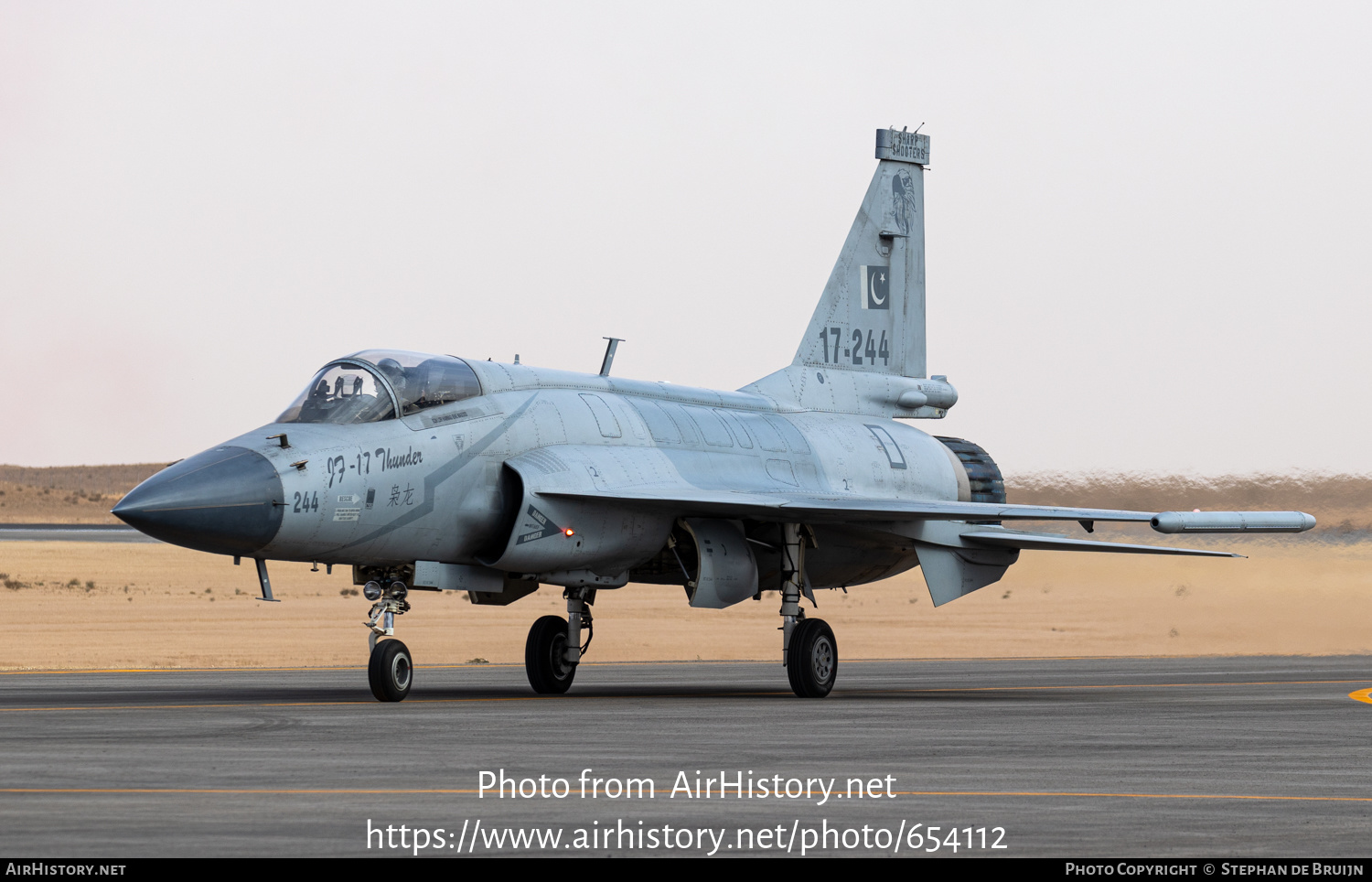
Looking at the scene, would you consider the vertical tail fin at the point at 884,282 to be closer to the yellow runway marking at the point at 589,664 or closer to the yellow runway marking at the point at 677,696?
the yellow runway marking at the point at 677,696

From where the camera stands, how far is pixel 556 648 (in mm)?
19984

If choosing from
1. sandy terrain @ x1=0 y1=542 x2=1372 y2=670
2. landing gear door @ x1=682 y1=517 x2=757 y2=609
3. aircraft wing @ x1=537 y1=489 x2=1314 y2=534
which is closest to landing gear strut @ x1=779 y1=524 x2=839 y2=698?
landing gear door @ x1=682 y1=517 x2=757 y2=609

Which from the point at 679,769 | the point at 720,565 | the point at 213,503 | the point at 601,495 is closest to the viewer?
the point at 679,769

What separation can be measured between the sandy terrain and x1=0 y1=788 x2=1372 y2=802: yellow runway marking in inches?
713

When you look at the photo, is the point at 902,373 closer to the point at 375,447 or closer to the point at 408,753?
the point at 375,447

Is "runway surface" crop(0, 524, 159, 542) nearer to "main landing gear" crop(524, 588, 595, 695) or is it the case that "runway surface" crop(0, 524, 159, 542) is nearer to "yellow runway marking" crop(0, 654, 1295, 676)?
"yellow runway marking" crop(0, 654, 1295, 676)

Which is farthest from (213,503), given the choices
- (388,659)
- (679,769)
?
(679,769)

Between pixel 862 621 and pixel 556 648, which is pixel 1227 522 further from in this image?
pixel 862 621

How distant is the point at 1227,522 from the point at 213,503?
984cm

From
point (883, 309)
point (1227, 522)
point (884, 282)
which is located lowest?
point (1227, 522)

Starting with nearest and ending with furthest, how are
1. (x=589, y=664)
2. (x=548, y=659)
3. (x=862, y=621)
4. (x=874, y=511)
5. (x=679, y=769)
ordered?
(x=679, y=769) → (x=874, y=511) → (x=548, y=659) → (x=589, y=664) → (x=862, y=621)

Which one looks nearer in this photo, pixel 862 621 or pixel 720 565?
pixel 720 565

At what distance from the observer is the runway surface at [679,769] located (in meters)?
7.93

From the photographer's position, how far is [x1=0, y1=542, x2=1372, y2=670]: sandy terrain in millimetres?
31797
